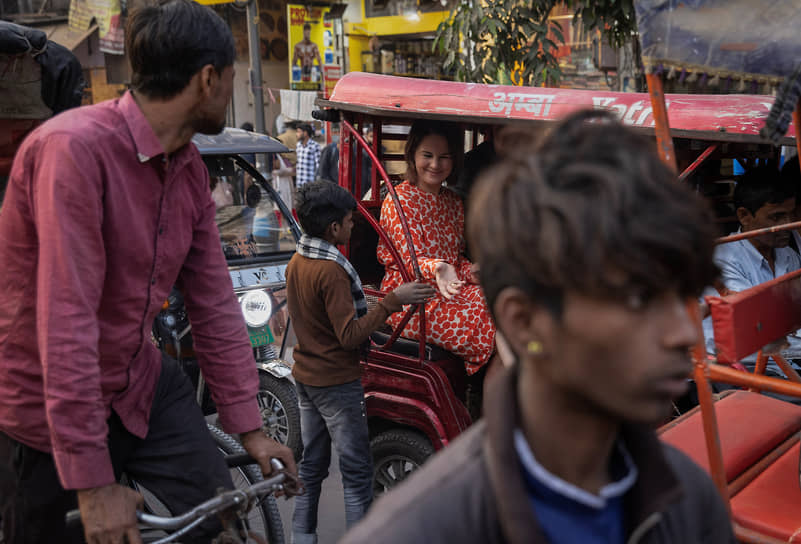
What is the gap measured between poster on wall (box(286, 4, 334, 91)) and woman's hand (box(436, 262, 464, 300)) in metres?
10.6

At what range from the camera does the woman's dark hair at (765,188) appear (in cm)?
332

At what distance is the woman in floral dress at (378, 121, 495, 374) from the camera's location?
11.5ft

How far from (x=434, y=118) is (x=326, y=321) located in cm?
97

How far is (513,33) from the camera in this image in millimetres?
6363

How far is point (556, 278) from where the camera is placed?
34.9 inches

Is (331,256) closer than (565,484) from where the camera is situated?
No

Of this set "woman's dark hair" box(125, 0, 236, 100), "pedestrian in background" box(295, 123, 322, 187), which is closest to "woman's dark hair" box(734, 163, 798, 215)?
"woman's dark hair" box(125, 0, 236, 100)

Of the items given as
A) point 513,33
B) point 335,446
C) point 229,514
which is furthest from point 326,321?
point 513,33

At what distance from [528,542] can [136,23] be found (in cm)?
151

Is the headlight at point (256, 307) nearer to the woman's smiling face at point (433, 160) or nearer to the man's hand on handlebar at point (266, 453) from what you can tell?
the woman's smiling face at point (433, 160)

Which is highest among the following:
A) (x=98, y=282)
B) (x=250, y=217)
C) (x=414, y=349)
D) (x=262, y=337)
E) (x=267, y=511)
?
(x=98, y=282)

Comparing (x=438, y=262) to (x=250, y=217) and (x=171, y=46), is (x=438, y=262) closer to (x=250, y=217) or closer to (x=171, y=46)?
(x=171, y=46)

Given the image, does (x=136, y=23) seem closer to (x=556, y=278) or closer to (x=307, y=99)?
(x=556, y=278)

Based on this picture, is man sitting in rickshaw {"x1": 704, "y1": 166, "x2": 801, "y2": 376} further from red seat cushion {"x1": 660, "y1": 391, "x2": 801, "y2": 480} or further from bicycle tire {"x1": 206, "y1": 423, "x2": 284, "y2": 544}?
bicycle tire {"x1": 206, "y1": 423, "x2": 284, "y2": 544}
